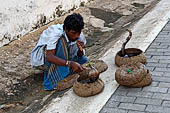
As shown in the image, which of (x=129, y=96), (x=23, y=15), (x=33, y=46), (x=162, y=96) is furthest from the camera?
(x=23, y=15)

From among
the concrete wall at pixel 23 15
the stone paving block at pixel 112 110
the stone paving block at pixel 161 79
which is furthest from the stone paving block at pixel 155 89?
the concrete wall at pixel 23 15

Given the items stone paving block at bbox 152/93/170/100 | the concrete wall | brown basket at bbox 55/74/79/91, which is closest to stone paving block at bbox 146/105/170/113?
stone paving block at bbox 152/93/170/100

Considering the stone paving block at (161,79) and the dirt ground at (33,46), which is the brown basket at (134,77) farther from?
the dirt ground at (33,46)

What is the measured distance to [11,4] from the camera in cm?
615

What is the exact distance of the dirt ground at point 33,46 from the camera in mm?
4539

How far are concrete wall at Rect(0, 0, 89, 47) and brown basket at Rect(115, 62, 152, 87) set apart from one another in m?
2.96

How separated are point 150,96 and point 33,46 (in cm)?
312

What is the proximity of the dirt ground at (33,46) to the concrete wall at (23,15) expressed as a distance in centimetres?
14

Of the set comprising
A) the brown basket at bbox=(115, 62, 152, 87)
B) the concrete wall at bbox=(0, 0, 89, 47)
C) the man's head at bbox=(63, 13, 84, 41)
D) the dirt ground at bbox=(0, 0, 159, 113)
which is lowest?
the dirt ground at bbox=(0, 0, 159, 113)

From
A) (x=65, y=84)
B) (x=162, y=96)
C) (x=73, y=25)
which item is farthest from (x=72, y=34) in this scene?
(x=162, y=96)

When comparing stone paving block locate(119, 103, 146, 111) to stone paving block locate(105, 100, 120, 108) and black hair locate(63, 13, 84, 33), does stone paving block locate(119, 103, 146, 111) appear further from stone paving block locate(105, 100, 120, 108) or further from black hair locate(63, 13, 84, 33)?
black hair locate(63, 13, 84, 33)

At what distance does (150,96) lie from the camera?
3.73 m

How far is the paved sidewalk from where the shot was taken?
351cm

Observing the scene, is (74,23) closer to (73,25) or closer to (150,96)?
(73,25)
